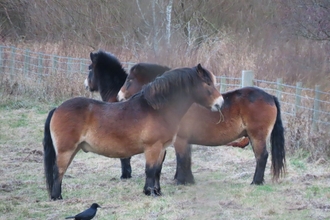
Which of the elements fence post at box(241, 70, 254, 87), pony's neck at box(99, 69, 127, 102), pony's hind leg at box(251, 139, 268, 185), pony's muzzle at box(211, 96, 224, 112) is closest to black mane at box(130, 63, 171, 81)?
pony's neck at box(99, 69, 127, 102)

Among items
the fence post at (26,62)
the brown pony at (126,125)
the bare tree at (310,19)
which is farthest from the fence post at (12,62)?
the brown pony at (126,125)

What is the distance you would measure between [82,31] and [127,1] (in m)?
4.47

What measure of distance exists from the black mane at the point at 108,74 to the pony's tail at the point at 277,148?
251 cm

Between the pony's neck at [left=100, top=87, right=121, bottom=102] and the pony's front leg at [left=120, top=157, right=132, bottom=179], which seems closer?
the pony's front leg at [left=120, top=157, right=132, bottom=179]

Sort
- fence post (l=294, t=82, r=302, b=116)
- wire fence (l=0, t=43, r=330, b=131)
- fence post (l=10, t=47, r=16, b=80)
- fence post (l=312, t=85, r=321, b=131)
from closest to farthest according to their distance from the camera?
fence post (l=312, t=85, r=321, b=131) < wire fence (l=0, t=43, r=330, b=131) < fence post (l=294, t=82, r=302, b=116) < fence post (l=10, t=47, r=16, b=80)

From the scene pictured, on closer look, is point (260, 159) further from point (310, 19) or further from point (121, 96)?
point (310, 19)

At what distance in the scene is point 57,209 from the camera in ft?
21.9

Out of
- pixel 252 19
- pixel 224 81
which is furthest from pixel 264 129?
pixel 252 19

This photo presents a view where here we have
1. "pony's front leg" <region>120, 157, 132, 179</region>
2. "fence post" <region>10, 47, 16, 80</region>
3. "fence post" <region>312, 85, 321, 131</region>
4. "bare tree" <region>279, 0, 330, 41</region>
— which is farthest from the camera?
"fence post" <region>10, 47, 16, 80</region>

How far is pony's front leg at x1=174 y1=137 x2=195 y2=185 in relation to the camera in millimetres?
8344

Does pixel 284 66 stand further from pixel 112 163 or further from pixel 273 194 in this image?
pixel 273 194

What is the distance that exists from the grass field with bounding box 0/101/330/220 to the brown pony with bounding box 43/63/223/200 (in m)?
0.45

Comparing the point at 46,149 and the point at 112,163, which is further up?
the point at 46,149

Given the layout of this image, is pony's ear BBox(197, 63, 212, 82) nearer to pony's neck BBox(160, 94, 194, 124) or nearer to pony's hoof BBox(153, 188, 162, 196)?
pony's neck BBox(160, 94, 194, 124)
